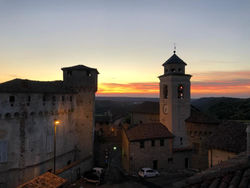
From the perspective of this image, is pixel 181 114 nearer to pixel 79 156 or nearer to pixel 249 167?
pixel 79 156

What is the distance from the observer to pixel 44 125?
2662cm

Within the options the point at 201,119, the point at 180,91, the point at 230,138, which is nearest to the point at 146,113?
the point at 180,91

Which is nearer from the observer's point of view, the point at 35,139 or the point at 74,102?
the point at 35,139

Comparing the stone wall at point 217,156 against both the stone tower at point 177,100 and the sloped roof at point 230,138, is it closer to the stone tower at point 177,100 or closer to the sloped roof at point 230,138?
the sloped roof at point 230,138

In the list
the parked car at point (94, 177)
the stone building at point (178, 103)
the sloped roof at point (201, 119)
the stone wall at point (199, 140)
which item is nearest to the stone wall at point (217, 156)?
the stone wall at point (199, 140)

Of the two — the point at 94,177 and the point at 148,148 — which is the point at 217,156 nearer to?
the point at 148,148

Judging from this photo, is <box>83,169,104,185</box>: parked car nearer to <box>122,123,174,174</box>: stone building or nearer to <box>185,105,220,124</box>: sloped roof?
<box>122,123,174,174</box>: stone building

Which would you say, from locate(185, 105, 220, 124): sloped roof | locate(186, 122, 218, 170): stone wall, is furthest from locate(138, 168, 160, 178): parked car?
locate(185, 105, 220, 124): sloped roof

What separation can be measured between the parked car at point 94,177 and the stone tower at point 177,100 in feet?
42.6

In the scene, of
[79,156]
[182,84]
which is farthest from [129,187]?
[182,84]

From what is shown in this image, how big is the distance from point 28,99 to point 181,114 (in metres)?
23.1

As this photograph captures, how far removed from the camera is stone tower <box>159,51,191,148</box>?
32375mm

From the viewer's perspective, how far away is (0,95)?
2289 cm

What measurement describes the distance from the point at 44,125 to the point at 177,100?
2070 cm
